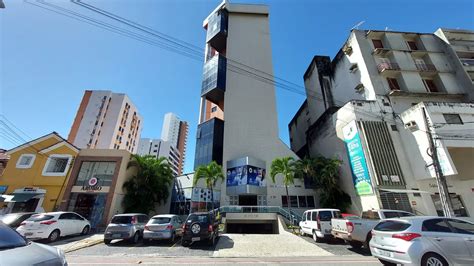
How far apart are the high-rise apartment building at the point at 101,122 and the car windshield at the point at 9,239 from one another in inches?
2233

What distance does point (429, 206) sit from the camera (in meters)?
18.5

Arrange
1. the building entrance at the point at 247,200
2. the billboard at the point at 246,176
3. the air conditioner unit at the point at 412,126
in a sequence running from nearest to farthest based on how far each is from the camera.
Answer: the air conditioner unit at the point at 412,126
the billboard at the point at 246,176
the building entrance at the point at 247,200

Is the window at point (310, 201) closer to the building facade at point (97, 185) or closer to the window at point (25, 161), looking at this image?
the building facade at point (97, 185)

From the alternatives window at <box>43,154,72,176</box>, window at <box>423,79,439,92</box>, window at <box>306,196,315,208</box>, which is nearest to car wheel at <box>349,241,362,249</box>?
window at <box>306,196,315,208</box>

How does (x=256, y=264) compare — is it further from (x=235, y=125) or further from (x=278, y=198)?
(x=235, y=125)

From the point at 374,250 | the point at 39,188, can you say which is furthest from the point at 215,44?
the point at 374,250

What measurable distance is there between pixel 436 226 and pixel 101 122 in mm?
64991

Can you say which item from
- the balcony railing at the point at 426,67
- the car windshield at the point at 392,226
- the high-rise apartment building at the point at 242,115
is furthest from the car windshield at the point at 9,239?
the balcony railing at the point at 426,67

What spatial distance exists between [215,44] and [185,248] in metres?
42.7

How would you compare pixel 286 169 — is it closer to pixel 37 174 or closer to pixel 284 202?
pixel 284 202

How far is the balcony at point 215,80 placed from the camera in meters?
36.7

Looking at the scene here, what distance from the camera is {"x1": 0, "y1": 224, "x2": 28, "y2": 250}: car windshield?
148 inches

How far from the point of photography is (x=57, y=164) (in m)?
22.8

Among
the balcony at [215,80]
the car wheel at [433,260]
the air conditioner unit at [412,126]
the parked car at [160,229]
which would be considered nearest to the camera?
the car wheel at [433,260]
